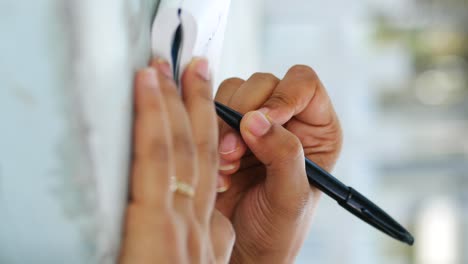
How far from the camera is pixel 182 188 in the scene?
0.84 feet

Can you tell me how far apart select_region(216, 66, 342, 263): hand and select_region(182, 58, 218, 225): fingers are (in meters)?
0.11

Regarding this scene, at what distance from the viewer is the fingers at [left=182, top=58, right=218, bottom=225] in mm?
274

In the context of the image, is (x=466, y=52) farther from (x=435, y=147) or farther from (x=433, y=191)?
(x=433, y=191)

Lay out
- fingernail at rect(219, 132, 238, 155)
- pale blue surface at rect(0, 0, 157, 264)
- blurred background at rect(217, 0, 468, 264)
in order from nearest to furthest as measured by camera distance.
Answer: pale blue surface at rect(0, 0, 157, 264), fingernail at rect(219, 132, 238, 155), blurred background at rect(217, 0, 468, 264)

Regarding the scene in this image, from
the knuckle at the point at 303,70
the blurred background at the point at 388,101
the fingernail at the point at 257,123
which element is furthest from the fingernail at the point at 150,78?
the blurred background at the point at 388,101

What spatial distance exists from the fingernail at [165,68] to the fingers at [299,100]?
17 cm

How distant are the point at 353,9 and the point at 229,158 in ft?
3.49

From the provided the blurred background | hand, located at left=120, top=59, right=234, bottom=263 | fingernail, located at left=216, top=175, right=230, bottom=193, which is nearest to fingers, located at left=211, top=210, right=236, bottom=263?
hand, located at left=120, top=59, right=234, bottom=263

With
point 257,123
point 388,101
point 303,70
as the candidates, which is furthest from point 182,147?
point 388,101

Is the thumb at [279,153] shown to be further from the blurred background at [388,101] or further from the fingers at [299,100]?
the blurred background at [388,101]

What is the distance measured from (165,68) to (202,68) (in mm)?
28

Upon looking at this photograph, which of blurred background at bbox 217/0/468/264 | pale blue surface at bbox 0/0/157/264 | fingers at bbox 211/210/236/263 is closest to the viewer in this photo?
pale blue surface at bbox 0/0/157/264

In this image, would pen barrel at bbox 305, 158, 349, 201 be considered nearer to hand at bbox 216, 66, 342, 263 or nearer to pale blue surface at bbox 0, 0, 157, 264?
hand at bbox 216, 66, 342, 263

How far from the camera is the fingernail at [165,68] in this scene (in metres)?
0.26
